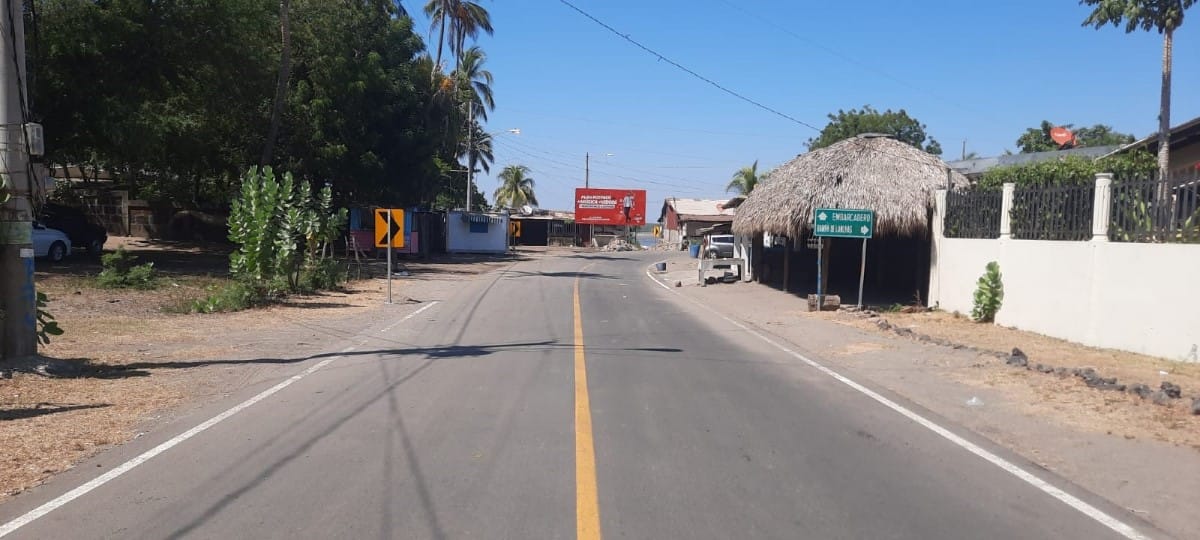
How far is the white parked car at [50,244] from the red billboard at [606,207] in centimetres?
5813

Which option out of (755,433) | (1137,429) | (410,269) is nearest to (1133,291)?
(1137,429)

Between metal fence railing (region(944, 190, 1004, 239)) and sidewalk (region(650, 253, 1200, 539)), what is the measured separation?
9.35 feet

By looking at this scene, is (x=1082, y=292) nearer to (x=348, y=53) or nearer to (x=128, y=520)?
(x=128, y=520)

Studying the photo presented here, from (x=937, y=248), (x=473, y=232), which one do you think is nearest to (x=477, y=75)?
(x=473, y=232)

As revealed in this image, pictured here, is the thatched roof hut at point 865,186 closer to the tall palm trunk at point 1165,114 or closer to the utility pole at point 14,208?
the tall palm trunk at point 1165,114

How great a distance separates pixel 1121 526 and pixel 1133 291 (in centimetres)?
832

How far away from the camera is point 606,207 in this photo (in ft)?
272

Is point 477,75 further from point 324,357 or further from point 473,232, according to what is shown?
point 324,357

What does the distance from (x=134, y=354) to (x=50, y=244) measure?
17.0m

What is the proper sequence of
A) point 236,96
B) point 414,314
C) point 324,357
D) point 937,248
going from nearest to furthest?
1. point 324,357
2. point 414,314
3. point 937,248
4. point 236,96

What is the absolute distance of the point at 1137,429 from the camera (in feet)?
26.3

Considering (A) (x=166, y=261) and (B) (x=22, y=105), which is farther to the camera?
(A) (x=166, y=261)

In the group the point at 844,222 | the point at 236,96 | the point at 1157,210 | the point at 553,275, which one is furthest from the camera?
the point at 553,275

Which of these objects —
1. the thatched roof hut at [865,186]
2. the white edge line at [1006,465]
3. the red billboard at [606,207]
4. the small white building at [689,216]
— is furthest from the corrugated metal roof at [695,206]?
the white edge line at [1006,465]
